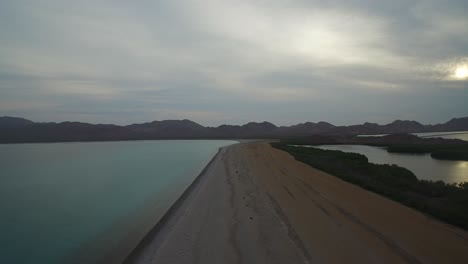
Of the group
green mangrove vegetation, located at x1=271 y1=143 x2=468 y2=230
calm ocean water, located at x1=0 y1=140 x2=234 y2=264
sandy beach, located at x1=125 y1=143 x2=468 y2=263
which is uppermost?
green mangrove vegetation, located at x1=271 y1=143 x2=468 y2=230

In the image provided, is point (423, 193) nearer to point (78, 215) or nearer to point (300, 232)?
point (300, 232)

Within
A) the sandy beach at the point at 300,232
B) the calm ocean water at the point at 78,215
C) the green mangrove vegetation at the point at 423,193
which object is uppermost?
the green mangrove vegetation at the point at 423,193

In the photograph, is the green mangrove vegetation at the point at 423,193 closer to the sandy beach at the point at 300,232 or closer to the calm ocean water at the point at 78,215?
the sandy beach at the point at 300,232

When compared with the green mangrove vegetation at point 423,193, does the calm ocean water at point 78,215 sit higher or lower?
lower

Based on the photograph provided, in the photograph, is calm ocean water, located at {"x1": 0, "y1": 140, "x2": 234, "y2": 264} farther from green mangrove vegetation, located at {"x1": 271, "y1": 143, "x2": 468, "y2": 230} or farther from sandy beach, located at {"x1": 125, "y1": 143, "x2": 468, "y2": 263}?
green mangrove vegetation, located at {"x1": 271, "y1": 143, "x2": 468, "y2": 230}

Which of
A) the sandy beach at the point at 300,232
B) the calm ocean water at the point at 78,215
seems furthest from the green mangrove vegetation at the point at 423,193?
the calm ocean water at the point at 78,215

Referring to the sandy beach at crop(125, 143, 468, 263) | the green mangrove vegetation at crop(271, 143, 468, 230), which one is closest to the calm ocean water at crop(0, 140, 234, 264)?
the sandy beach at crop(125, 143, 468, 263)

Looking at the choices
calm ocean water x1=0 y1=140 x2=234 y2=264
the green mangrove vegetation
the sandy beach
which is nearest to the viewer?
the sandy beach

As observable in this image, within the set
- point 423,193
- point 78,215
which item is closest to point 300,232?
Result: point 423,193
